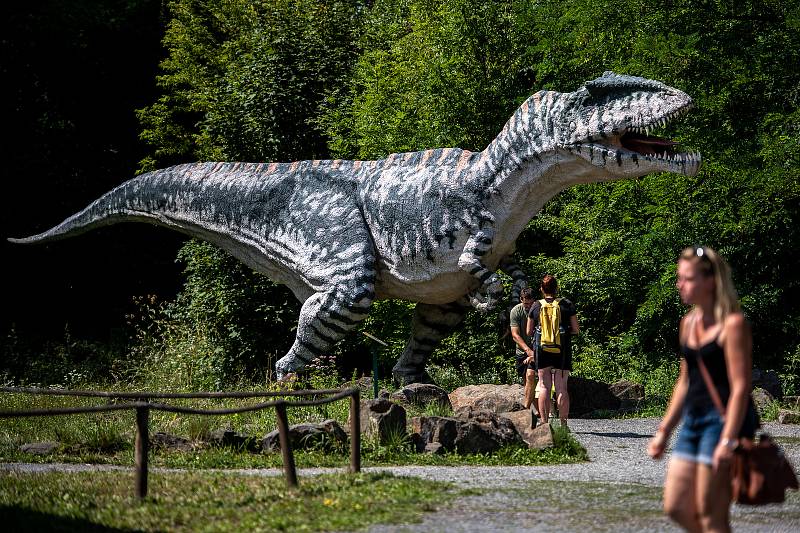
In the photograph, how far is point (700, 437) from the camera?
4.73 m

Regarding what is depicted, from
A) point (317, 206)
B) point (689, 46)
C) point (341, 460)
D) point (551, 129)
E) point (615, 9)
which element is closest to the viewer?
point (341, 460)

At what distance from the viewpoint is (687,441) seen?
187 inches

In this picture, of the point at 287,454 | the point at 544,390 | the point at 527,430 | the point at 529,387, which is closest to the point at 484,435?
the point at 527,430

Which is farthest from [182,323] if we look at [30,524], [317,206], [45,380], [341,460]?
[30,524]

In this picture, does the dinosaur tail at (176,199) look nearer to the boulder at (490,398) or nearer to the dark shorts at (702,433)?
the boulder at (490,398)

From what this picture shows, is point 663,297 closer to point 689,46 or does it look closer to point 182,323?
point 689,46

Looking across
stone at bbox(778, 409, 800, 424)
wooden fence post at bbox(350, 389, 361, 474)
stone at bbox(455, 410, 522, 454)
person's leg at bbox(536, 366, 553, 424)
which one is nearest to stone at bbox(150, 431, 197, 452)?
wooden fence post at bbox(350, 389, 361, 474)

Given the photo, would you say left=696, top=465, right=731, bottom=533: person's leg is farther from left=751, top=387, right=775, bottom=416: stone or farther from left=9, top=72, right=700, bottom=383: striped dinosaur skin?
left=751, top=387, right=775, bottom=416: stone

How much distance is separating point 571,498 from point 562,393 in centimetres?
307

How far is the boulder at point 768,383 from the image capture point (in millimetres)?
13586

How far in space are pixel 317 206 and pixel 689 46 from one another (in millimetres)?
5483

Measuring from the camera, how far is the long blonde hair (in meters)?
4.76

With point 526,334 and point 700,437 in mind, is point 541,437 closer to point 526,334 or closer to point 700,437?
point 526,334

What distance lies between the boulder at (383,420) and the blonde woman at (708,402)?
15.1 ft
